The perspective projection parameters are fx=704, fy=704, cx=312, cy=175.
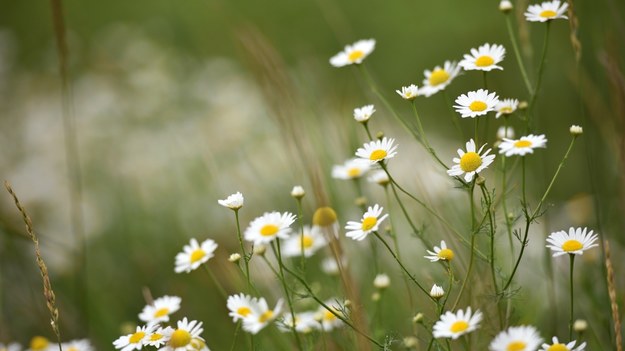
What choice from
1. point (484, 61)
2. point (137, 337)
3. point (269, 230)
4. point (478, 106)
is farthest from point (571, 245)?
point (137, 337)

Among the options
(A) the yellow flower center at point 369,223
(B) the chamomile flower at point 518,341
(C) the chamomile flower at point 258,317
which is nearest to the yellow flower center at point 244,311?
(C) the chamomile flower at point 258,317

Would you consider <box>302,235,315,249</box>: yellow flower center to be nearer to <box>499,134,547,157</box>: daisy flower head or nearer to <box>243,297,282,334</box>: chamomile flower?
<box>243,297,282,334</box>: chamomile flower

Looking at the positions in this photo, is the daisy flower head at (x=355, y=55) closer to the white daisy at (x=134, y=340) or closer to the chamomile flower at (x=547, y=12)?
the chamomile flower at (x=547, y=12)

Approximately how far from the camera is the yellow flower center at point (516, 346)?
38.3 inches

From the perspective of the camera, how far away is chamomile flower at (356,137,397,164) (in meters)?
1.26

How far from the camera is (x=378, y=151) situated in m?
1.28

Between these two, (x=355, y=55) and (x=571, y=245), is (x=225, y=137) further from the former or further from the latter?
(x=571, y=245)

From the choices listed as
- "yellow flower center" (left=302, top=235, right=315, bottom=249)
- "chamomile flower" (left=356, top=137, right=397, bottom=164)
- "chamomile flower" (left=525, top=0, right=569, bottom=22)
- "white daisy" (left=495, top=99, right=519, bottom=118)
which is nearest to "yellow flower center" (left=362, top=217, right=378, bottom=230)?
"chamomile flower" (left=356, top=137, right=397, bottom=164)

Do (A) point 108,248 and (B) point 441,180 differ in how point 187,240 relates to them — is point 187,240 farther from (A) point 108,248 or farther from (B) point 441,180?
(B) point 441,180

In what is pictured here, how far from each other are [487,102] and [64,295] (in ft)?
6.13

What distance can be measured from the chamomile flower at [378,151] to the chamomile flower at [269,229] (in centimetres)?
18

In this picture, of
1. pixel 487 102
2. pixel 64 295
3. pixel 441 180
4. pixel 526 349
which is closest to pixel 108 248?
pixel 64 295

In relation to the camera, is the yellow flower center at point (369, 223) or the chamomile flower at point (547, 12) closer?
the yellow flower center at point (369, 223)

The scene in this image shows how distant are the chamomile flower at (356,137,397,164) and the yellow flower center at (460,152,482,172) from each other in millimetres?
135
